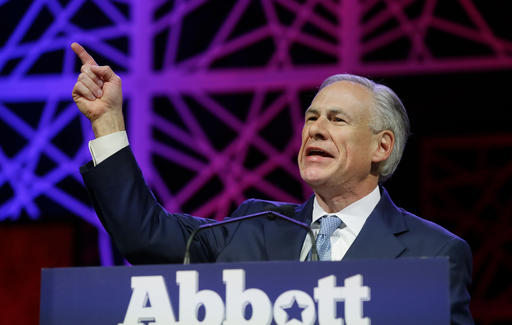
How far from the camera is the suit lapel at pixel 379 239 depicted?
71.5 inches

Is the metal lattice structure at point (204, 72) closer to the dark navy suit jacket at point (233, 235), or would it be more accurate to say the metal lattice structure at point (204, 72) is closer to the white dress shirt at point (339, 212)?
the white dress shirt at point (339, 212)

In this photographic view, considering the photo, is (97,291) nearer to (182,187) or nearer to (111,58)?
(182,187)

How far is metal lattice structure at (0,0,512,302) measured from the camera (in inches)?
161

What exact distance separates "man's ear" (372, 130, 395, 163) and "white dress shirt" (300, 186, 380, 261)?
3.6 inches

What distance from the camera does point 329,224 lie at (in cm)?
195

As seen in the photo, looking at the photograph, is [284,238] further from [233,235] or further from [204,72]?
[204,72]

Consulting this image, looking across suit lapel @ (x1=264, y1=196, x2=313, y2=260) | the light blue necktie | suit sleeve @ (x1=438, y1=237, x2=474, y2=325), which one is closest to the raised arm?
suit lapel @ (x1=264, y1=196, x2=313, y2=260)

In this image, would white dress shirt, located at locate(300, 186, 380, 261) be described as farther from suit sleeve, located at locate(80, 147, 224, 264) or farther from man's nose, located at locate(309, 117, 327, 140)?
suit sleeve, located at locate(80, 147, 224, 264)

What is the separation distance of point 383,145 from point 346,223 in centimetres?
32

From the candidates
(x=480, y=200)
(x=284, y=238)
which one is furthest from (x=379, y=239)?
(x=480, y=200)

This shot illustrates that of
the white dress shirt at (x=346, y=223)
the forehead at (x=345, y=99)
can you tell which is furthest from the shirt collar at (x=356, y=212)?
Result: the forehead at (x=345, y=99)

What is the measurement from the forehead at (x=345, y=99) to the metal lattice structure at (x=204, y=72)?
6.15 ft

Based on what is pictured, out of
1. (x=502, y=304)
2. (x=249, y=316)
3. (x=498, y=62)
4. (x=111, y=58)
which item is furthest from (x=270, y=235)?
(x=111, y=58)

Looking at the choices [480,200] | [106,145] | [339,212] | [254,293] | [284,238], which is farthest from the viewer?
[480,200]
